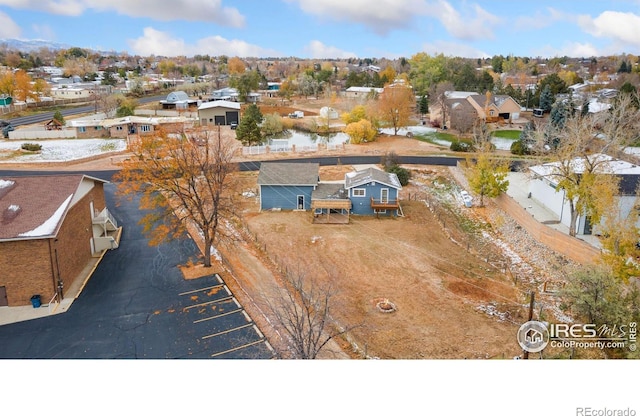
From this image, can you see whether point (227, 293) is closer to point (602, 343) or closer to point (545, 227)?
point (602, 343)

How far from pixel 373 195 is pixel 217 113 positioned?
26642 mm

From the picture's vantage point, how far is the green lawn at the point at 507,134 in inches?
1543

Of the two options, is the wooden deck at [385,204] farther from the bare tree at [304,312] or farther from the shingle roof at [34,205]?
the shingle roof at [34,205]

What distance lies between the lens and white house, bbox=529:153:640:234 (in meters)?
16.9

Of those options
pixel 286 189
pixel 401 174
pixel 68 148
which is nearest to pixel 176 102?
pixel 68 148

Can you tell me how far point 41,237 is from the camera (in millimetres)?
12180

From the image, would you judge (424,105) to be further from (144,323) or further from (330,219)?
(144,323)

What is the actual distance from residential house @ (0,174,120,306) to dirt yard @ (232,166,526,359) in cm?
575

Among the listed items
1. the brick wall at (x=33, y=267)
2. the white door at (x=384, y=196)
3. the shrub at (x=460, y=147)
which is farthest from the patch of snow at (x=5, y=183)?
the shrub at (x=460, y=147)

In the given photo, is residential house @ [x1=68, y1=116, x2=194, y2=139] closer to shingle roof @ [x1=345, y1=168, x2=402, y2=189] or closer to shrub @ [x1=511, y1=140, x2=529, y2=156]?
shingle roof @ [x1=345, y1=168, x2=402, y2=189]

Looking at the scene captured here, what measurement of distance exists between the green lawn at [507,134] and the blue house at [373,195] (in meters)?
20.8

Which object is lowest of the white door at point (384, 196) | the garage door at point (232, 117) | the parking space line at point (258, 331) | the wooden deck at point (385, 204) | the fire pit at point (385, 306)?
the fire pit at point (385, 306)

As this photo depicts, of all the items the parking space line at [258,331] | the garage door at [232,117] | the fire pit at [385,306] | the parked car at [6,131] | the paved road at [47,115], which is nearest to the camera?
the parking space line at [258,331]

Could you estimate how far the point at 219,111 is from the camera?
44.2 metres
